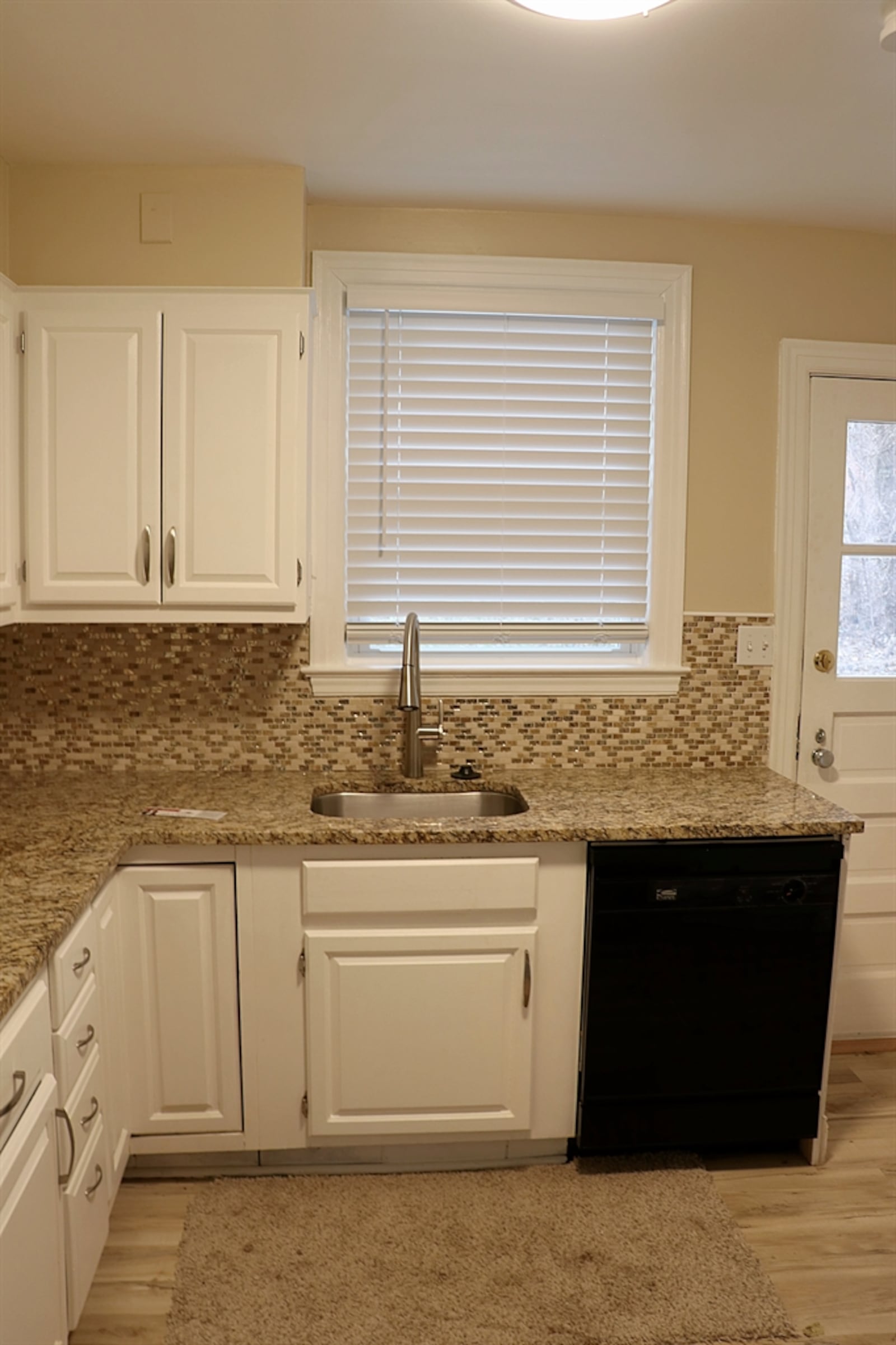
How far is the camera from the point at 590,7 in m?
1.67

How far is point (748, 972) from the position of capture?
2459mm

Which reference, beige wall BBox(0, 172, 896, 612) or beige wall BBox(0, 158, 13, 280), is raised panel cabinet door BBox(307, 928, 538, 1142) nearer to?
beige wall BBox(0, 172, 896, 612)

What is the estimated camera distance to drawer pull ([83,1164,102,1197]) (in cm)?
193

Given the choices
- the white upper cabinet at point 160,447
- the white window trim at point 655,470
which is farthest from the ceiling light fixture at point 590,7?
the white window trim at point 655,470

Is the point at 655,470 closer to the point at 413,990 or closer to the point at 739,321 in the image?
the point at 739,321

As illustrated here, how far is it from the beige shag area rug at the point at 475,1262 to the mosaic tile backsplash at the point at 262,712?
3.61 feet

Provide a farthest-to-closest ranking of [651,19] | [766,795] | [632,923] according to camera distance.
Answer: [766,795] → [632,923] → [651,19]

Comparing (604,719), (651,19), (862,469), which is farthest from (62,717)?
(862,469)

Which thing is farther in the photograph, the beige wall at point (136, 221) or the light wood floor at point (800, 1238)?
the beige wall at point (136, 221)

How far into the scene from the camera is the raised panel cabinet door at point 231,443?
8.03 ft

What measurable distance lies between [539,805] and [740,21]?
171 centimetres

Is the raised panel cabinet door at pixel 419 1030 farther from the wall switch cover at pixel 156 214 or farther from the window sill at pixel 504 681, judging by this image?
the wall switch cover at pixel 156 214

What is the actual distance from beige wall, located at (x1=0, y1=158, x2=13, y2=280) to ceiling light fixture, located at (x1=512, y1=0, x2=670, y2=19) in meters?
1.48

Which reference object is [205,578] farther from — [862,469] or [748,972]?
[862,469]
